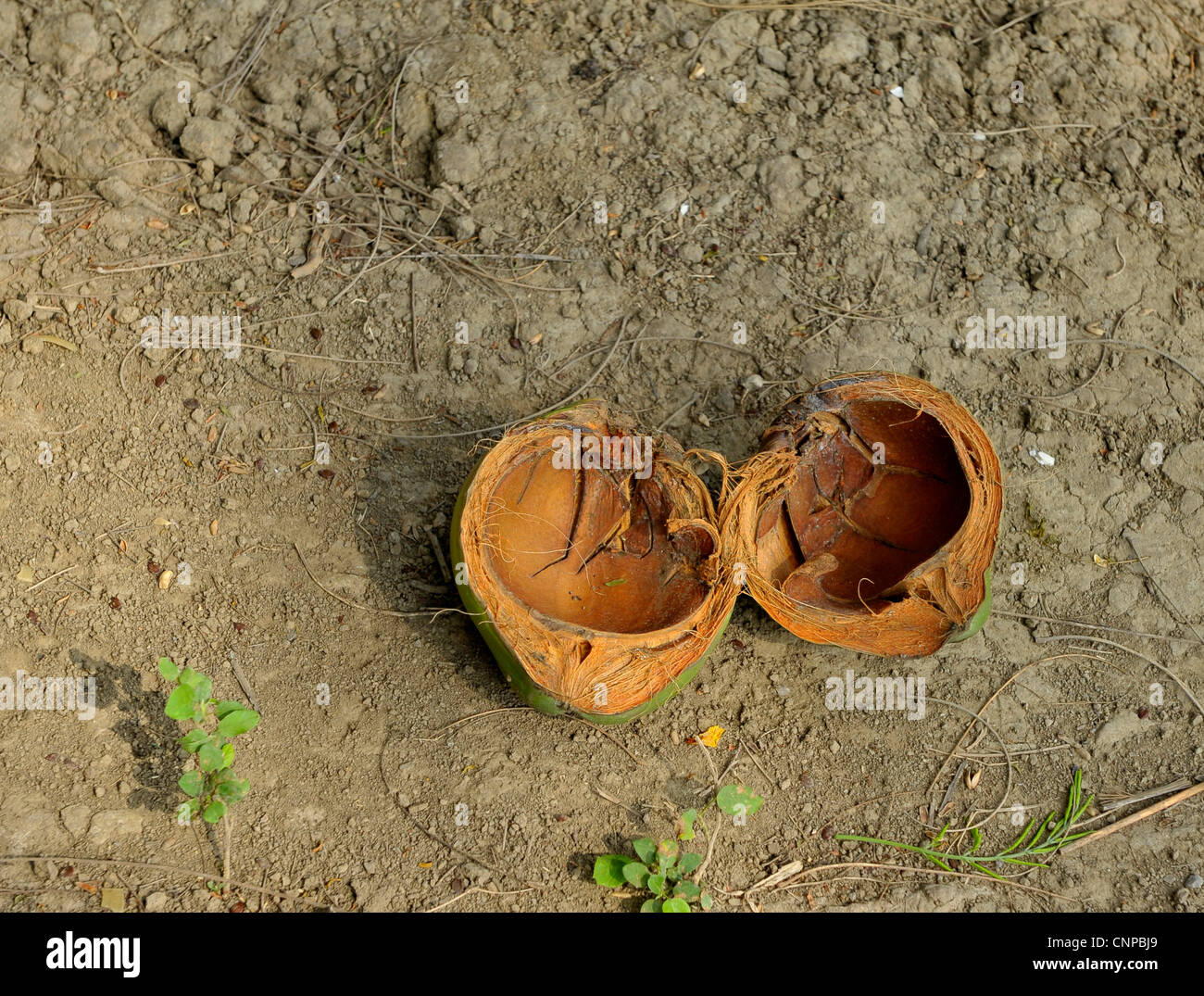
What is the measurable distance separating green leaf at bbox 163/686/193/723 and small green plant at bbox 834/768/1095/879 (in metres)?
2.28

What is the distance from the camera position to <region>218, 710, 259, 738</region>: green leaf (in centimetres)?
363

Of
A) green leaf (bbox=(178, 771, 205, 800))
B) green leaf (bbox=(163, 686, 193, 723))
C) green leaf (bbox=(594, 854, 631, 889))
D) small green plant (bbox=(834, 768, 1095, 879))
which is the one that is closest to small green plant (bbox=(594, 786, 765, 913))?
green leaf (bbox=(594, 854, 631, 889))

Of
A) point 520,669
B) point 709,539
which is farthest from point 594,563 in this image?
point 520,669

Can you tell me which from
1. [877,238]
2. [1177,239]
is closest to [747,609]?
[877,238]

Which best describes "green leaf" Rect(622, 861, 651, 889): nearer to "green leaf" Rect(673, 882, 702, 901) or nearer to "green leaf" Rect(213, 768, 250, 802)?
"green leaf" Rect(673, 882, 702, 901)

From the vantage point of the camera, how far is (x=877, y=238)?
4766 millimetres

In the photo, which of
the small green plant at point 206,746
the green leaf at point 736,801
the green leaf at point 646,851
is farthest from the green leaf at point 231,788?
the green leaf at point 736,801

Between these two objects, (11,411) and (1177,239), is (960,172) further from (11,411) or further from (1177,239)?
(11,411)

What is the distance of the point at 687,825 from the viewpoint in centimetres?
387

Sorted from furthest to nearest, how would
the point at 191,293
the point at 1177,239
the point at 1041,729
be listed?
the point at 1177,239, the point at 191,293, the point at 1041,729

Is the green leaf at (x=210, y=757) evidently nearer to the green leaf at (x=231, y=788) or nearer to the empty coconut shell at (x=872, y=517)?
the green leaf at (x=231, y=788)

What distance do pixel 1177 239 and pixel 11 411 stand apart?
195 inches

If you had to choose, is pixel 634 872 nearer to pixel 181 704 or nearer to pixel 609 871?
pixel 609 871

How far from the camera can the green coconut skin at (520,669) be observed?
369cm
